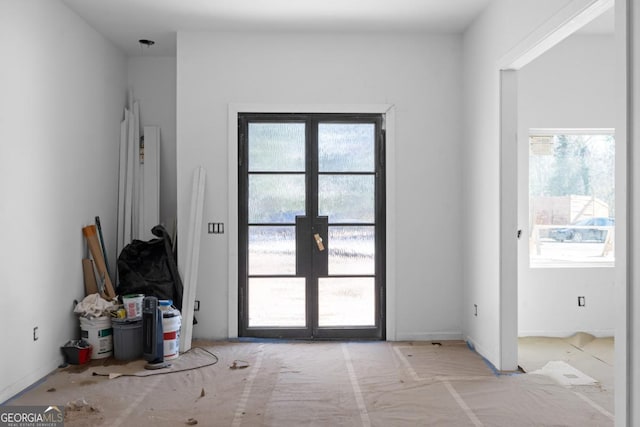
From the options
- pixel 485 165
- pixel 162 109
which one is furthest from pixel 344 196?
pixel 162 109

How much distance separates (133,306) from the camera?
14.3 feet

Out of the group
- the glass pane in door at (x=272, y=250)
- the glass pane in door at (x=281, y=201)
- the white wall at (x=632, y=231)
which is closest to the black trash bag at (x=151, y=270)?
the glass pane in door at (x=272, y=250)

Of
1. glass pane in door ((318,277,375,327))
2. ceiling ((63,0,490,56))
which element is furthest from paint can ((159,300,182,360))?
ceiling ((63,0,490,56))

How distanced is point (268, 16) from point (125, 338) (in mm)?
3033

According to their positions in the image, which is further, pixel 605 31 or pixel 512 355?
pixel 605 31

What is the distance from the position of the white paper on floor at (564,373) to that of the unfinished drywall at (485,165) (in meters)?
0.29

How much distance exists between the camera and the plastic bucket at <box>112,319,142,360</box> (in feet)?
14.2

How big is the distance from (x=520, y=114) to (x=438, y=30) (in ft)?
3.81

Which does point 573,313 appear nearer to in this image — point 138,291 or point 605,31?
point 605,31

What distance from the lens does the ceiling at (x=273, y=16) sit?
4.29 meters

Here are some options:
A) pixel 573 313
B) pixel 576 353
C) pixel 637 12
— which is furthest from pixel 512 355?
pixel 637 12

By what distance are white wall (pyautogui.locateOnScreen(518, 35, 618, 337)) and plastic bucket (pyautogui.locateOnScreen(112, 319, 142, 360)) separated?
362cm

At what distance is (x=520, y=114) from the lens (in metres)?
5.13

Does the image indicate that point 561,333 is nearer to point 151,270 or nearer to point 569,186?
point 569,186
